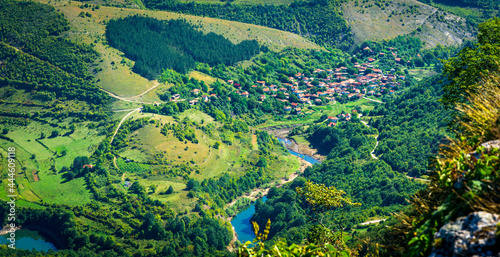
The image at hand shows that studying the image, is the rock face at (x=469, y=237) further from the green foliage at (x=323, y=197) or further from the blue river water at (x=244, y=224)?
the blue river water at (x=244, y=224)

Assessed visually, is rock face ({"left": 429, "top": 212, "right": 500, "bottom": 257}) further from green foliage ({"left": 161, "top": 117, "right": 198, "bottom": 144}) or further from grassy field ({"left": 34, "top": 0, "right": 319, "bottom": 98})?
grassy field ({"left": 34, "top": 0, "right": 319, "bottom": 98})

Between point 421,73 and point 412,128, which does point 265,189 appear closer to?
point 412,128

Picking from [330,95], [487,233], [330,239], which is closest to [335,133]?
[330,95]

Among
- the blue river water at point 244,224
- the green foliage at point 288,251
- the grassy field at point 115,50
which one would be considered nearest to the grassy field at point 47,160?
the grassy field at point 115,50

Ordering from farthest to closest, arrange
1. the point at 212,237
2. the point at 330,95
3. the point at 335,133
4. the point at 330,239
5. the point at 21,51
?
the point at 330,95
the point at 21,51
the point at 335,133
the point at 212,237
the point at 330,239

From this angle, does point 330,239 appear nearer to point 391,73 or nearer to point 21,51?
point 21,51

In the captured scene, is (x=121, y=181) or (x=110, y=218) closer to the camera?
(x=110, y=218)
